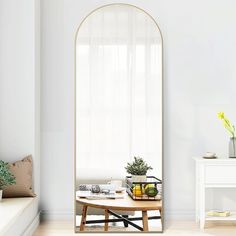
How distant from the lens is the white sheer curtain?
4.60 metres

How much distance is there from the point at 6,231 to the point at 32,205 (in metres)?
1.08

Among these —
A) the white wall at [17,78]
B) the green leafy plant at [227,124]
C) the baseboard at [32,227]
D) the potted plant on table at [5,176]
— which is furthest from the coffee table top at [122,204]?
the green leafy plant at [227,124]

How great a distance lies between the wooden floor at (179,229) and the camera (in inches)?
172

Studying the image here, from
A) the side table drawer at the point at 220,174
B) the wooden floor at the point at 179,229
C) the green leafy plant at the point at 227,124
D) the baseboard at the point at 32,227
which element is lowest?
the wooden floor at the point at 179,229

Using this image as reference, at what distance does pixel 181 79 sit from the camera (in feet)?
15.9

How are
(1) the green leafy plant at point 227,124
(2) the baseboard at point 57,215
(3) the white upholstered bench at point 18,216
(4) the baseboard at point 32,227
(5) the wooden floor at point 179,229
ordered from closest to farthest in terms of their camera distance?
(3) the white upholstered bench at point 18,216 → (4) the baseboard at point 32,227 → (5) the wooden floor at point 179,229 → (1) the green leafy plant at point 227,124 → (2) the baseboard at point 57,215

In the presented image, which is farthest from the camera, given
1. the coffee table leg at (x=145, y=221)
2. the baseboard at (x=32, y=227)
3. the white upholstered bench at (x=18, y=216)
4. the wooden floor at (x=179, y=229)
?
the coffee table leg at (x=145, y=221)

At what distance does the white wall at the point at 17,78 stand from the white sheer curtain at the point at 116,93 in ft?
1.36

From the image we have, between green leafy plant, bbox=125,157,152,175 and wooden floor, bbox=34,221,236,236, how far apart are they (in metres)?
0.55

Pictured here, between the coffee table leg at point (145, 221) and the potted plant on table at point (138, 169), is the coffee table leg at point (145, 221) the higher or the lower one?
the lower one

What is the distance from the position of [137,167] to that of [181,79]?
3.11ft

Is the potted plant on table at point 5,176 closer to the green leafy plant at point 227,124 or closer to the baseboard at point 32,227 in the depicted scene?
the baseboard at point 32,227

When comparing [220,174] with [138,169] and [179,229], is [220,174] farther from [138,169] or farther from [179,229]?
[138,169]

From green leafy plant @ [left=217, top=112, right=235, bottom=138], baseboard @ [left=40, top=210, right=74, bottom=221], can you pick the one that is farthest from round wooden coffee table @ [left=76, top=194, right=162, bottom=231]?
green leafy plant @ [left=217, top=112, right=235, bottom=138]
